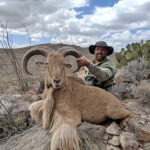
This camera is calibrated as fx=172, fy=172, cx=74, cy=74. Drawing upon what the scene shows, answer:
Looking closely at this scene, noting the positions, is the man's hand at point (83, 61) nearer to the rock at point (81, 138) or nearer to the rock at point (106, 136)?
the rock at point (81, 138)

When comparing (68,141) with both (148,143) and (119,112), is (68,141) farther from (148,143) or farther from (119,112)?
(148,143)

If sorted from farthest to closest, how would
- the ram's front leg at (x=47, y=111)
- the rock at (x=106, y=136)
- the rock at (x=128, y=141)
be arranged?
the ram's front leg at (x=47, y=111), the rock at (x=106, y=136), the rock at (x=128, y=141)

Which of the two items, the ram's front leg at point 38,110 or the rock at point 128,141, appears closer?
the rock at point 128,141

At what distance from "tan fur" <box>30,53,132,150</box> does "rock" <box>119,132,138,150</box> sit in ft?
1.29

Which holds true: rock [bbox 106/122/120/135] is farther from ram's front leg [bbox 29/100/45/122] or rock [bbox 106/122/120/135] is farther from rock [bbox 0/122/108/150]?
ram's front leg [bbox 29/100/45/122]

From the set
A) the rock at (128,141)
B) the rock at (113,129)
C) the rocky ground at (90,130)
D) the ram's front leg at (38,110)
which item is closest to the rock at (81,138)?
the rocky ground at (90,130)

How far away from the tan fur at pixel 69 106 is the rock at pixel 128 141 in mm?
392

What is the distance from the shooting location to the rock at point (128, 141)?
2869 millimetres

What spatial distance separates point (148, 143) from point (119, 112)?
2.47ft

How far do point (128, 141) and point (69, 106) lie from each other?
1.24 m

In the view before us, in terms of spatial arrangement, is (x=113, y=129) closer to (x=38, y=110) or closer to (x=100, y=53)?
(x=38, y=110)

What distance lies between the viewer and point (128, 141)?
116 inches

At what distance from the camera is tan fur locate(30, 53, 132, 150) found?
3.30m

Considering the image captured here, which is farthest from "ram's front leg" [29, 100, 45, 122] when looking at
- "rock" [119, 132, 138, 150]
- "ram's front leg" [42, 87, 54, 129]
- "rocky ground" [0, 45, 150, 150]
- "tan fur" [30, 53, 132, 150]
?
"rock" [119, 132, 138, 150]
